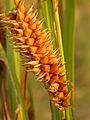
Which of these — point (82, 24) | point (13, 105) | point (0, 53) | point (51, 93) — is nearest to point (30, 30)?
point (51, 93)

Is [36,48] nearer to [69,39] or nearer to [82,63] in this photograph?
[69,39]

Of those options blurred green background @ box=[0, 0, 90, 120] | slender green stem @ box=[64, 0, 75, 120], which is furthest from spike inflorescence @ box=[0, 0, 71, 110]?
blurred green background @ box=[0, 0, 90, 120]

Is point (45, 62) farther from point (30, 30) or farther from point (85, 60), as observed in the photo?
point (85, 60)

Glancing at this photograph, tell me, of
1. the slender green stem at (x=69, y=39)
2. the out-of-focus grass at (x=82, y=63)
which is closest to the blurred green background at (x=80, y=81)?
the out-of-focus grass at (x=82, y=63)

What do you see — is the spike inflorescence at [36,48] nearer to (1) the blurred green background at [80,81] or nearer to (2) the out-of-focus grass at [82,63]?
(1) the blurred green background at [80,81]

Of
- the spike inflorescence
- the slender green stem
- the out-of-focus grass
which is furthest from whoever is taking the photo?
the out-of-focus grass

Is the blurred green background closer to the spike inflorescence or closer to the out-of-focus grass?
the out-of-focus grass
